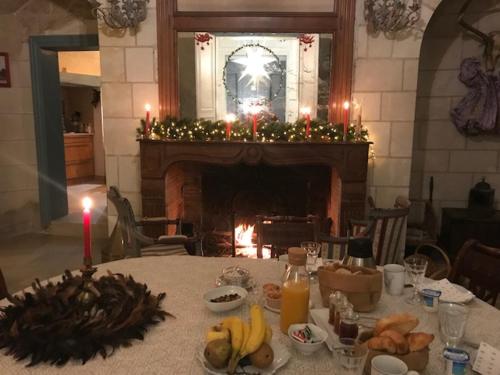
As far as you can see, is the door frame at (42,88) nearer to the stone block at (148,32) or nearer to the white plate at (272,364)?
→ the stone block at (148,32)

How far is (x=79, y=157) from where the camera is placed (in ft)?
26.2

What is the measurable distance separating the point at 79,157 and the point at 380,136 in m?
6.12

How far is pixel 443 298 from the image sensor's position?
59.9 inches

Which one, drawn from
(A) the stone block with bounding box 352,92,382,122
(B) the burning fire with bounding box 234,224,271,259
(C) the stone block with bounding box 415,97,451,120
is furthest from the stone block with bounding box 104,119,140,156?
(C) the stone block with bounding box 415,97,451,120

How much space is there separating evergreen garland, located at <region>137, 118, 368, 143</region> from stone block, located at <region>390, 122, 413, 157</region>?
0.27 meters

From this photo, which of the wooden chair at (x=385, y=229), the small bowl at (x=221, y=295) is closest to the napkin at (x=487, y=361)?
the small bowl at (x=221, y=295)

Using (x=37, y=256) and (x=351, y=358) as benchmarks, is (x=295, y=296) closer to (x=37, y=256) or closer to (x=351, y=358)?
(x=351, y=358)

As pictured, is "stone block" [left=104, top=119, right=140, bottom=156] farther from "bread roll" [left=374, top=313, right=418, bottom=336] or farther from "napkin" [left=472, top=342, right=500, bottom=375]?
"napkin" [left=472, top=342, right=500, bottom=375]

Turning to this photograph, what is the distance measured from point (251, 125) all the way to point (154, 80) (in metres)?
0.90

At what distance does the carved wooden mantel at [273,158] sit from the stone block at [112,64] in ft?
2.18

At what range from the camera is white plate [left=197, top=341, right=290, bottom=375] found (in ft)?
3.57

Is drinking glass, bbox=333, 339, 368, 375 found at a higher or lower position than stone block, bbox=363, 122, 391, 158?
lower

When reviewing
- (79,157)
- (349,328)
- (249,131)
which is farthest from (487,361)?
(79,157)

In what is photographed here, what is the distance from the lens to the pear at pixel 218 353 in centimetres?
107
